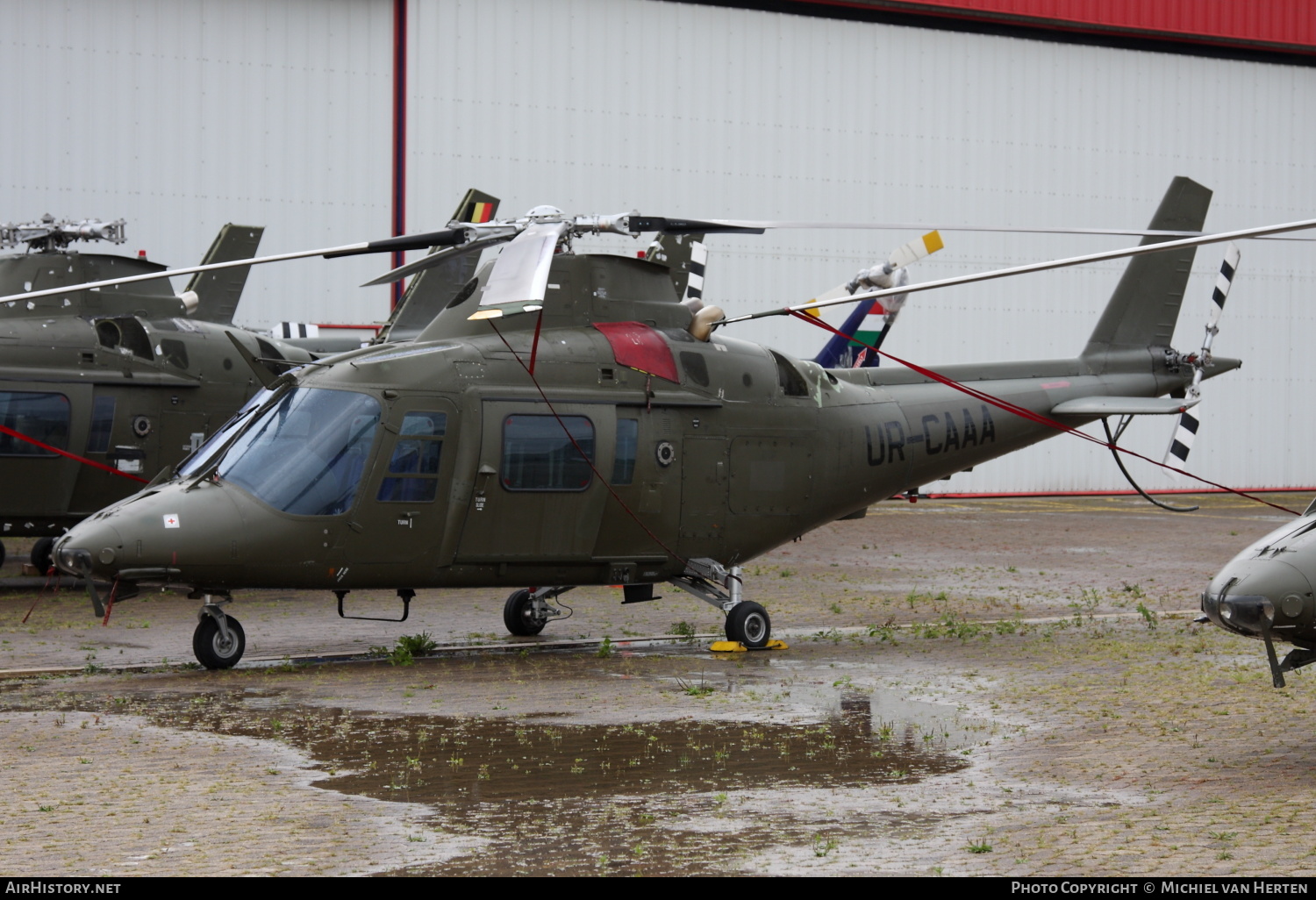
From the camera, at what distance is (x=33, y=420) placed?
51.1ft

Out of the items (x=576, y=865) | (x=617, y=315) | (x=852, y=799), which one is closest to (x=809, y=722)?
(x=852, y=799)

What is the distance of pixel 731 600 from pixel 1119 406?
4.58 meters

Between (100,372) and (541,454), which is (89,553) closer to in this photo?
(541,454)

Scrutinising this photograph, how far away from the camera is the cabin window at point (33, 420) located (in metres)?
15.4

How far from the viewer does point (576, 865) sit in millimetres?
6023

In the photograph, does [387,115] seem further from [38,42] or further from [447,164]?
[38,42]

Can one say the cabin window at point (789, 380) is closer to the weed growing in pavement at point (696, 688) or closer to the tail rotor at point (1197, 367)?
the weed growing in pavement at point (696, 688)

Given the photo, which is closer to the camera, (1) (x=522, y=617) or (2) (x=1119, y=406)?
(1) (x=522, y=617)

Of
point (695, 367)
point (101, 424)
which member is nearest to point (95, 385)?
point (101, 424)

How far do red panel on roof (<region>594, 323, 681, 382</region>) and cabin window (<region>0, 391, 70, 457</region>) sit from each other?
6.63 meters

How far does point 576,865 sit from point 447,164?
23350mm

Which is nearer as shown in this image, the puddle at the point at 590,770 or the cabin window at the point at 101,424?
the puddle at the point at 590,770

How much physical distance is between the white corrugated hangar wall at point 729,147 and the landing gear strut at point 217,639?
612 inches

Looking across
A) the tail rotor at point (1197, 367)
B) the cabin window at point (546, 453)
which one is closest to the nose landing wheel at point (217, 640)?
the cabin window at point (546, 453)
